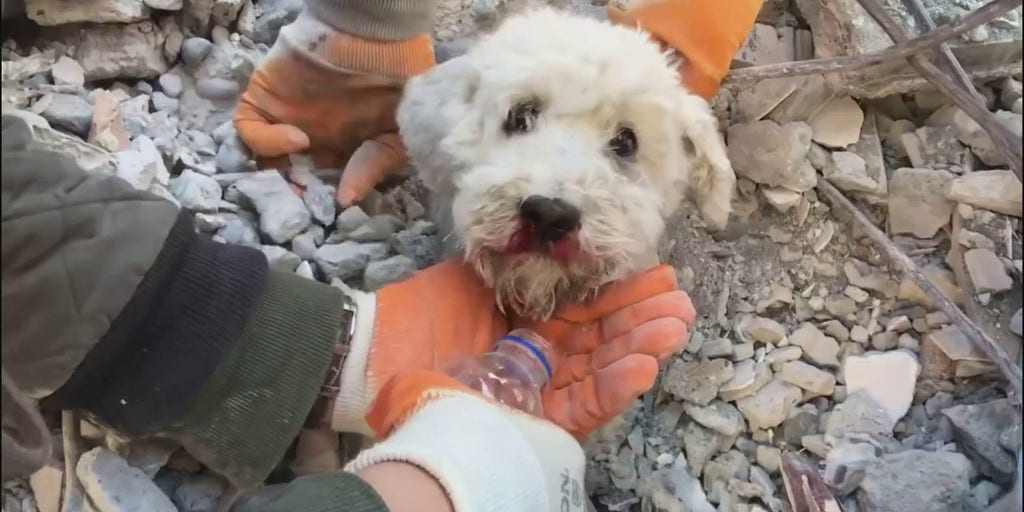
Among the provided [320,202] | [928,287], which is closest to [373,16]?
[320,202]

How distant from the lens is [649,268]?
4.23 ft

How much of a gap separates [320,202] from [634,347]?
488 mm

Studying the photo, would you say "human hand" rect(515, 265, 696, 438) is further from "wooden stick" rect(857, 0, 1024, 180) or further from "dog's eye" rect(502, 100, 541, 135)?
"wooden stick" rect(857, 0, 1024, 180)

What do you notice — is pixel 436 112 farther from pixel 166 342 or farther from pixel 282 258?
pixel 166 342

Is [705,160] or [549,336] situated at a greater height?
[705,160]

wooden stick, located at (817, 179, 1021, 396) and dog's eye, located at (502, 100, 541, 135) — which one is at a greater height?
dog's eye, located at (502, 100, 541, 135)

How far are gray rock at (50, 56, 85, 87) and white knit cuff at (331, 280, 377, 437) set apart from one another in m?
0.58

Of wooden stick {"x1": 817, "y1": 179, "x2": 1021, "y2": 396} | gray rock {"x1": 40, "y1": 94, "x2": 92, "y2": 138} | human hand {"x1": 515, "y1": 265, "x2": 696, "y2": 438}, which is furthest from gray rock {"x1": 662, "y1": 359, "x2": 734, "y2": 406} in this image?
gray rock {"x1": 40, "y1": 94, "x2": 92, "y2": 138}

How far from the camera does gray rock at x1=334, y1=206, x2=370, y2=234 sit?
1.43m

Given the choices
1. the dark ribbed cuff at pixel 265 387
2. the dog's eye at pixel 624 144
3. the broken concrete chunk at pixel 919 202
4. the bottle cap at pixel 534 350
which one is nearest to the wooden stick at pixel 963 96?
the broken concrete chunk at pixel 919 202

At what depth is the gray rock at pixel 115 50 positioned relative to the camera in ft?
5.01

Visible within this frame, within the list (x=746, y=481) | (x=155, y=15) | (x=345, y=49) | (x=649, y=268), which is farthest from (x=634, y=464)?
(x=155, y=15)

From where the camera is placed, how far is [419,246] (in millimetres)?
1434

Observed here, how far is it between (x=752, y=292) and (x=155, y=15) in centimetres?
97
